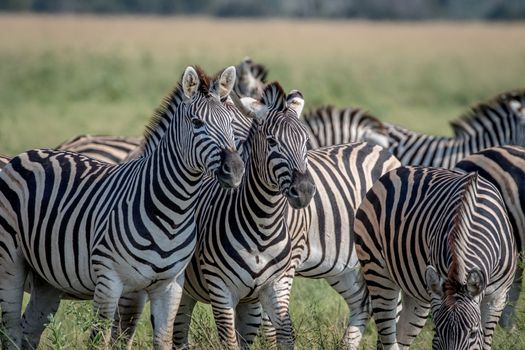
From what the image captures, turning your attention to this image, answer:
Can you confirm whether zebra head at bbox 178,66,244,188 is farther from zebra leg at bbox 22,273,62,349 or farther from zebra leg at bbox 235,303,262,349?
zebra leg at bbox 22,273,62,349

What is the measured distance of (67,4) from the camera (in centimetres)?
6556

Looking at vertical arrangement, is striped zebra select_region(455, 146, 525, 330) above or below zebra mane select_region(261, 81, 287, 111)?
below

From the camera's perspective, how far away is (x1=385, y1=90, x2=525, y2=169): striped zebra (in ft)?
36.8

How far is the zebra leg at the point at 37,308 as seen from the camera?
276 inches

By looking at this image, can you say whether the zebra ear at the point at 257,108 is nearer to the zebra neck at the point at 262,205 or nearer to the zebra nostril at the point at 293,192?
the zebra neck at the point at 262,205

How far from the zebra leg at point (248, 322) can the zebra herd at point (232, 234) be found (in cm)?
1

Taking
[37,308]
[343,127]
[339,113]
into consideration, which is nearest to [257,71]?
[339,113]

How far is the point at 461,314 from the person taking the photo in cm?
525

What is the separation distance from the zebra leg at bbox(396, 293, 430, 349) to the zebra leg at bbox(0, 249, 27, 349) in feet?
8.71

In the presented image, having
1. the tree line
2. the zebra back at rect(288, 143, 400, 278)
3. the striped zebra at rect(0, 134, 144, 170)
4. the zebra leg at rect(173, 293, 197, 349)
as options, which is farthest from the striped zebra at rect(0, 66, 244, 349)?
the tree line

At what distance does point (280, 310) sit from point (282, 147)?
3.67ft

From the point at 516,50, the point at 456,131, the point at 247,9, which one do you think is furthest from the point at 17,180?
the point at 247,9

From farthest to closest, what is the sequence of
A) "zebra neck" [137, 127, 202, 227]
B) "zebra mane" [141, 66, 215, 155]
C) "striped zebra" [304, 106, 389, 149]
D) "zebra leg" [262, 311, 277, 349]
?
1. "striped zebra" [304, 106, 389, 149]
2. "zebra leg" [262, 311, 277, 349]
3. "zebra mane" [141, 66, 215, 155]
4. "zebra neck" [137, 127, 202, 227]

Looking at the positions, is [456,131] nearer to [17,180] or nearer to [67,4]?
[17,180]
